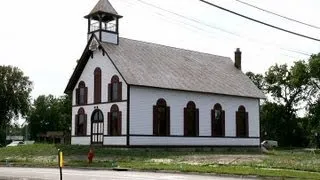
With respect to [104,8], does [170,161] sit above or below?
below

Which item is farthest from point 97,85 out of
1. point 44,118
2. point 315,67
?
point 44,118

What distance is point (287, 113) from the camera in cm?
8419

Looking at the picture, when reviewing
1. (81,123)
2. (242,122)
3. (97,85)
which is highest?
(97,85)

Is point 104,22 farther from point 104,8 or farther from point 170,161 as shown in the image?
point 170,161

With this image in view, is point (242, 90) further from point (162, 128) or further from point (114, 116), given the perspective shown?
point (114, 116)

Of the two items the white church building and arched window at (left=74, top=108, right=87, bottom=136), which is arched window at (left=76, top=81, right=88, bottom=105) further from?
arched window at (left=74, top=108, right=87, bottom=136)

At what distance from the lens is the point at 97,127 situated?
48.8 m

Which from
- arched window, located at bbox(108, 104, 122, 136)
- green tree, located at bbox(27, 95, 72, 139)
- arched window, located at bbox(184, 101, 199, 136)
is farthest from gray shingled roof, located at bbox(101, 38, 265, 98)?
green tree, located at bbox(27, 95, 72, 139)

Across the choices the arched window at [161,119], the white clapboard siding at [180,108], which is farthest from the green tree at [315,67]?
the arched window at [161,119]

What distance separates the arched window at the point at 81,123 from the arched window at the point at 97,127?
4.13 ft

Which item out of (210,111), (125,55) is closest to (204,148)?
(210,111)

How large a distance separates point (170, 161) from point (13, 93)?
5570 cm

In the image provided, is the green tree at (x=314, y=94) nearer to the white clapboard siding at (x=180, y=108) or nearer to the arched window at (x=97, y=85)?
the white clapboard siding at (x=180, y=108)

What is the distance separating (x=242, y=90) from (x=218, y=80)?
3.15 metres
